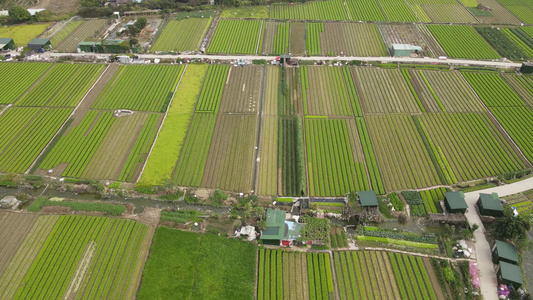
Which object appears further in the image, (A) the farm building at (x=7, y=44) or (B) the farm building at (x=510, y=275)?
(A) the farm building at (x=7, y=44)

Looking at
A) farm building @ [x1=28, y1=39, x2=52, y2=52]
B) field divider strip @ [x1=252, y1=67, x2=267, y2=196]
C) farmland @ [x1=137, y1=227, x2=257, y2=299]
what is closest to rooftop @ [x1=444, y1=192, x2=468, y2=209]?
field divider strip @ [x1=252, y1=67, x2=267, y2=196]

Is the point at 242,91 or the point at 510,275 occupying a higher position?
the point at 242,91

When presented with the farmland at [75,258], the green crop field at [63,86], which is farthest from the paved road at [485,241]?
the green crop field at [63,86]

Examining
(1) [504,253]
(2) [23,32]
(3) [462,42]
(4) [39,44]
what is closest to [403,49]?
(3) [462,42]

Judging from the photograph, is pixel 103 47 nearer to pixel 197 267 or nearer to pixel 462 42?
pixel 197 267

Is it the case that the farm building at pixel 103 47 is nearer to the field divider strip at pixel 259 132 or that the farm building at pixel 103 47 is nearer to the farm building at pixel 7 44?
the farm building at pixel 7 44

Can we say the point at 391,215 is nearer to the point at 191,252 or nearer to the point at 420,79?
the point at 191,252

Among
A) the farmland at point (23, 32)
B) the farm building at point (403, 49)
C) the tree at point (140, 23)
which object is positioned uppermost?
the tree at point (140, 23)
